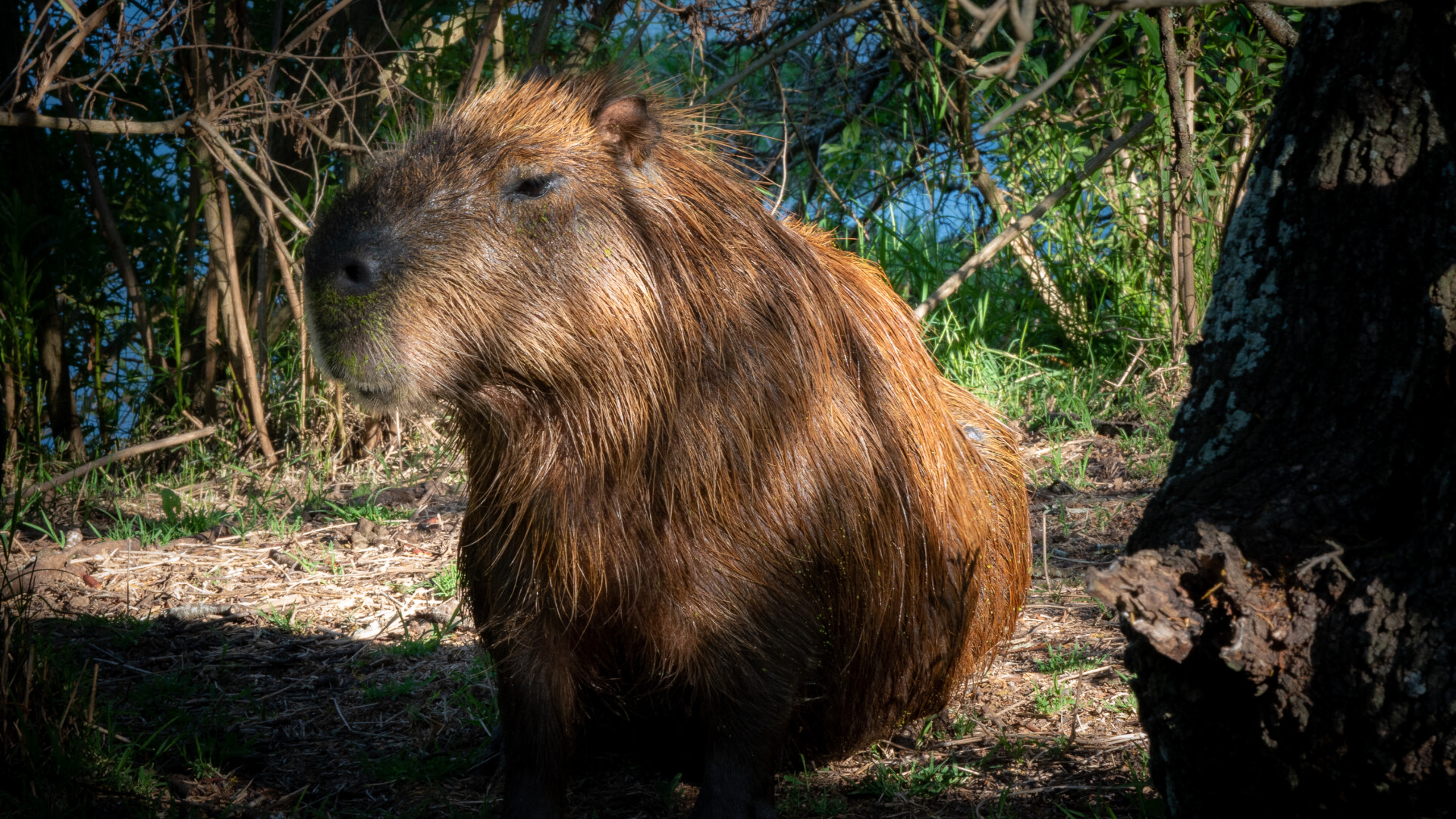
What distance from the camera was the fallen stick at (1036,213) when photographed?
4641 millimetres

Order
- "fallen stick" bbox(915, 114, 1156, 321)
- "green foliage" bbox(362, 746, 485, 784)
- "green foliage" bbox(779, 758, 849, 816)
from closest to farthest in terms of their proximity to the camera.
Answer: "green foliage" bbox(779, 758, 849, 816)
"green foliage" bbox(362, 746, 485, 784)
"fallen stick" bbox(915, 114, 1156, 321)

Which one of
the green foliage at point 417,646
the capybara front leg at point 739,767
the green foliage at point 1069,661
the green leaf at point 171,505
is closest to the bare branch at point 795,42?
the green foliage at point 417,646

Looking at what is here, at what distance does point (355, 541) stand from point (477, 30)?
2245 millimetres

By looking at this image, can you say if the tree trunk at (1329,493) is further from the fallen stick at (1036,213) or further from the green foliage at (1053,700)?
the fallen stick at (1036,213)

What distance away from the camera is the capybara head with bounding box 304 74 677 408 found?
1.98 meters

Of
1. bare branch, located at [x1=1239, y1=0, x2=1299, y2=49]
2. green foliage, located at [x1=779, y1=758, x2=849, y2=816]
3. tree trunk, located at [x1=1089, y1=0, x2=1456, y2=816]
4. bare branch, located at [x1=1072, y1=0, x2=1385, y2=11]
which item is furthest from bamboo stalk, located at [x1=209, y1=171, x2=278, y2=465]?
bare branch, located at [x1=1072, y1=0, x2=1385, y2=11]

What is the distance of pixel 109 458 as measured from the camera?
4375 mm

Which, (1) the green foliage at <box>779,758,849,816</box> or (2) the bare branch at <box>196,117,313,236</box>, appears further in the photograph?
(2) the bare branch at <box>196,117,313,236</box>

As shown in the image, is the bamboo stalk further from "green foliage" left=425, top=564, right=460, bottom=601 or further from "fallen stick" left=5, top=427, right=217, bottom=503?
"green foliage" left=425, top=564, right=460, bottom=601

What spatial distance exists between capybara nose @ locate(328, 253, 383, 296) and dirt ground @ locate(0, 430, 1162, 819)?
37.4 inches

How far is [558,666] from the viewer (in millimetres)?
2293

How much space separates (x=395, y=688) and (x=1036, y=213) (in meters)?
3.17

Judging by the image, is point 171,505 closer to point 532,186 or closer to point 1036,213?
point 532,186

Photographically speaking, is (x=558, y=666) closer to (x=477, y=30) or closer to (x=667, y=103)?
(x=667, y=103)
